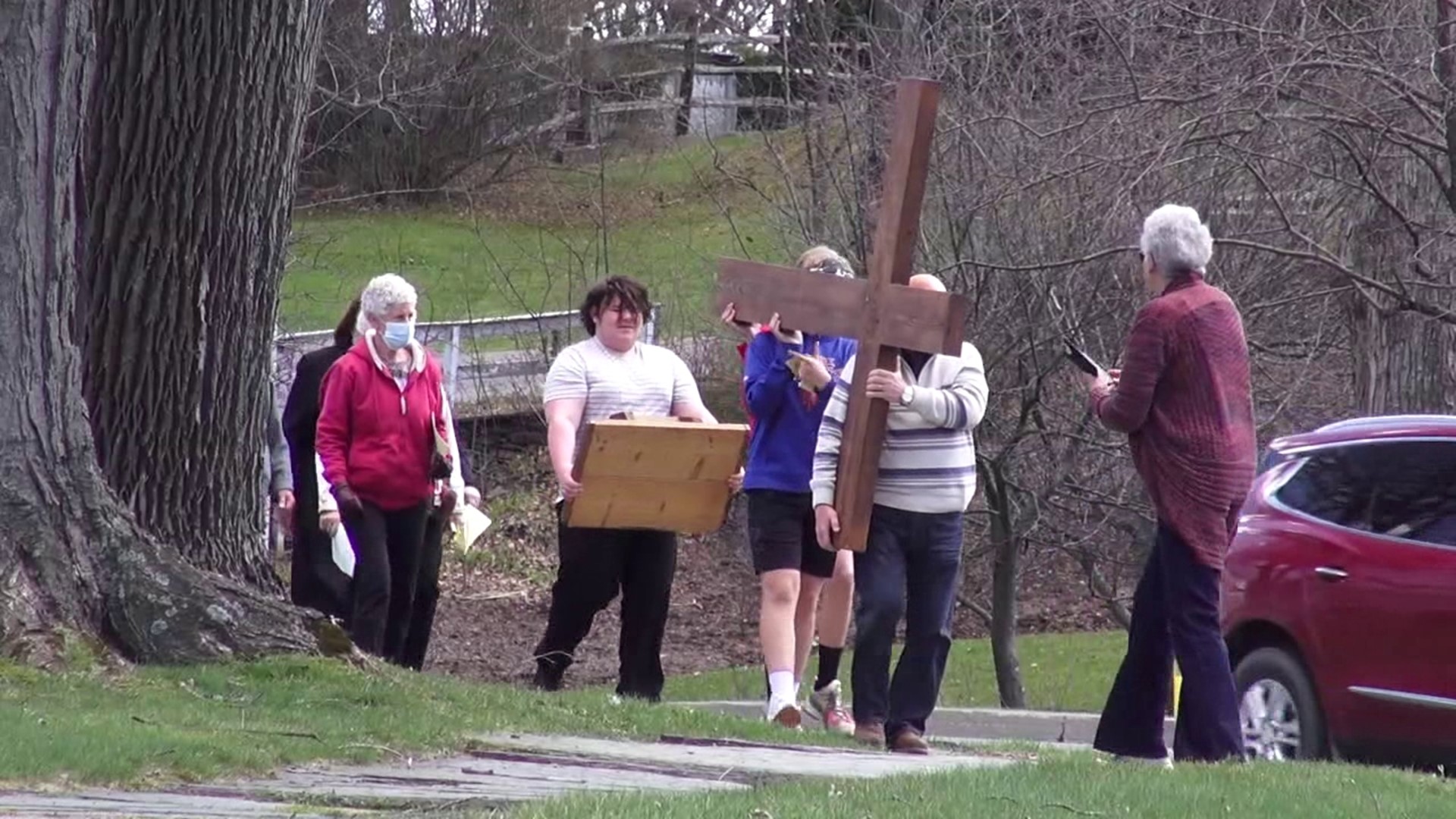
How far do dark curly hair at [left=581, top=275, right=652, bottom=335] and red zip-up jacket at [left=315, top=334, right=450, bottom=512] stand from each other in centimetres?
92

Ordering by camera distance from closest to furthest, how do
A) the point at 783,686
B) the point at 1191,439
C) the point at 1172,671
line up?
1. the point at 1191,439
2. the point at 1172,671
3. the point at 783,686

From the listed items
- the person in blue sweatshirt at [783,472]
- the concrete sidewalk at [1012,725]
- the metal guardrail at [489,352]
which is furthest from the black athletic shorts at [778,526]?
the metal guardrail at [489,352]

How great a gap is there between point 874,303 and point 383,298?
103 inches

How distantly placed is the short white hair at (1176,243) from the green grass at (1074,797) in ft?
5.39

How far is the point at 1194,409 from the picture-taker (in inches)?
306

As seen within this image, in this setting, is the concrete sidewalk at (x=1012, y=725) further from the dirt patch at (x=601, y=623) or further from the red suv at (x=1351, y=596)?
the dirt patch at (x=601, y=623)

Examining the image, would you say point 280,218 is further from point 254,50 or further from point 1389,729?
point 1389,729

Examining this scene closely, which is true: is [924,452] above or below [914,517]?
above

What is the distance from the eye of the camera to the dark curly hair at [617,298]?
9.75 m

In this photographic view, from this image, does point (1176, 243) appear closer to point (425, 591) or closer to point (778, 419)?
point (778, 419)

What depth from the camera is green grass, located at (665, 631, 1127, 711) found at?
1686cm

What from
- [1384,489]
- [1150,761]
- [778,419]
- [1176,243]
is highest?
[1176,243]

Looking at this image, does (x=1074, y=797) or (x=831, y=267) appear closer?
(x=1074, y=797)

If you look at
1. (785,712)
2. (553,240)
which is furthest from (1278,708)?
(553,240)
